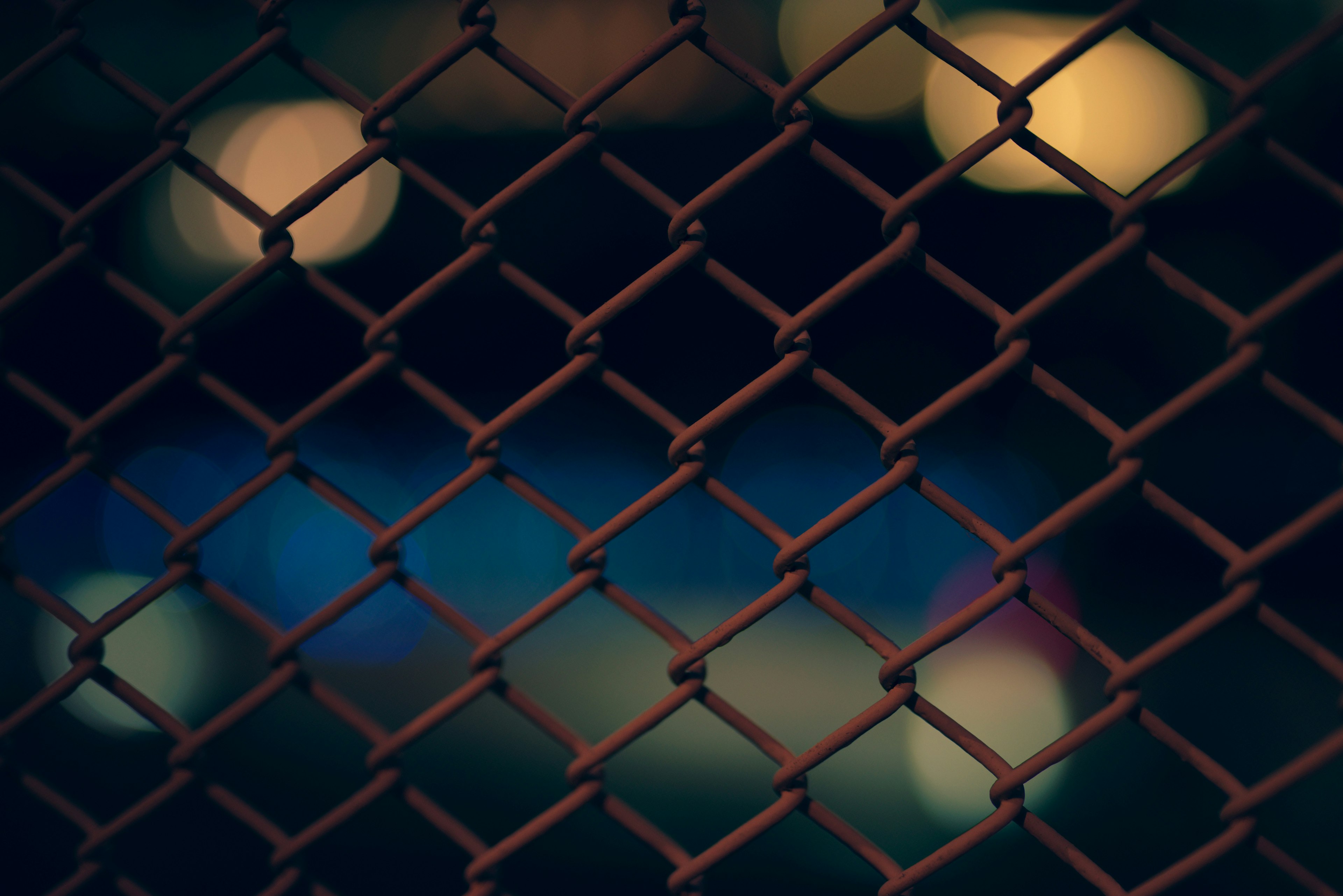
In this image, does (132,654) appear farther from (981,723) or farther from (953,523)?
(953,523)

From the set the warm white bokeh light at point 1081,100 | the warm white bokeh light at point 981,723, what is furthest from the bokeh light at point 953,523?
the warm white bokeh light at point 1081,100

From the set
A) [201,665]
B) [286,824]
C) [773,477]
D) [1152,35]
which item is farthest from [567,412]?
[1152,35]

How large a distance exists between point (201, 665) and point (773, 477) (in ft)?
18.4

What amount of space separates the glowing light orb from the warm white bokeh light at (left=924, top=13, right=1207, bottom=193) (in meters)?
6.97

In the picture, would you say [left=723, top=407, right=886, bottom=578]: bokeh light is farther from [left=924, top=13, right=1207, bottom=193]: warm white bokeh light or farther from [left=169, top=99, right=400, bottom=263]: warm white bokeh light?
[left=169, top=99, right=400, bottom=263]: warm white bokeh light

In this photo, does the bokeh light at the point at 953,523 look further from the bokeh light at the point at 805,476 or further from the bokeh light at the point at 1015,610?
the bokeh light at the point at 805,476

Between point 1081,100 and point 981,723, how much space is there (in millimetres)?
4794

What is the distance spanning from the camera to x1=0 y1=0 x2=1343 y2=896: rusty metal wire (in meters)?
0.82

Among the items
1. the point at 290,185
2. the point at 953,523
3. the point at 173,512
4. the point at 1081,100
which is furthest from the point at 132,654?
the point at 1081,100

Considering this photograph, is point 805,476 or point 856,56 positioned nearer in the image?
point 856,56

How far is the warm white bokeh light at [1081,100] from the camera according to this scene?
20.1 ft

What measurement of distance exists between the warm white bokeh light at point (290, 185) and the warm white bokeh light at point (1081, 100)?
16.8 ft

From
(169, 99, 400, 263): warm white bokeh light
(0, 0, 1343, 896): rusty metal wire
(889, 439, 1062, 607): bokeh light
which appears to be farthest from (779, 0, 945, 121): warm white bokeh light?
(0, 0, 1343, 896): rusty metal wire

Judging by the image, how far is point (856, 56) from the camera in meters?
6.36
